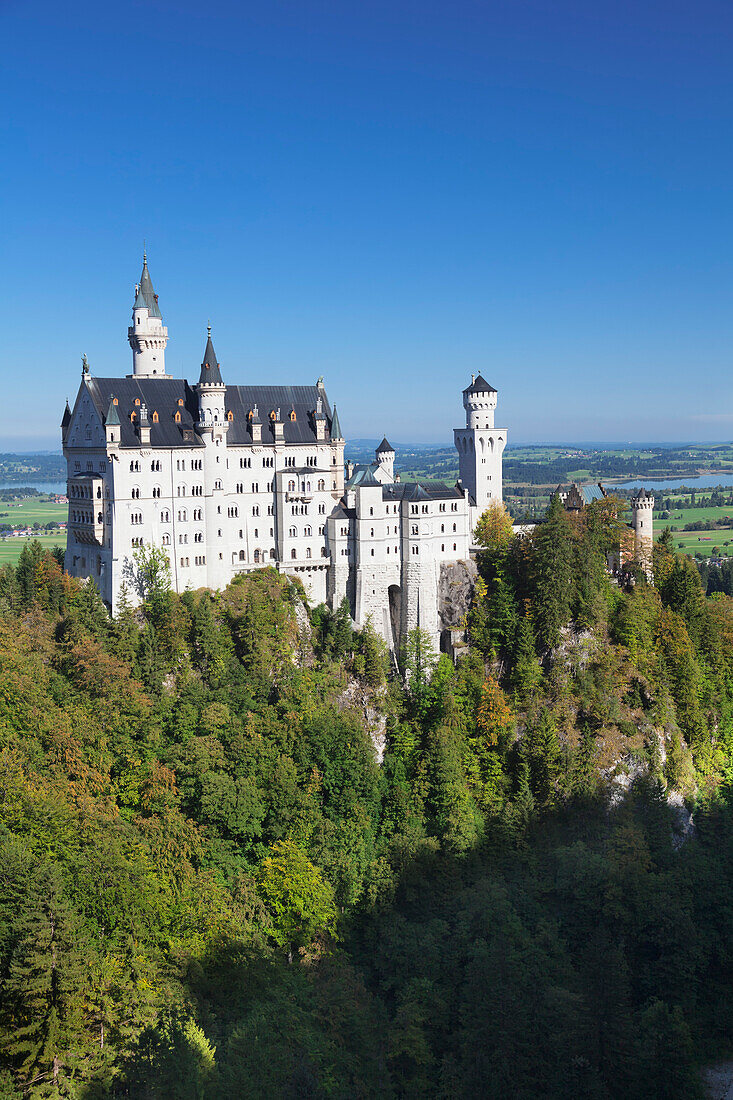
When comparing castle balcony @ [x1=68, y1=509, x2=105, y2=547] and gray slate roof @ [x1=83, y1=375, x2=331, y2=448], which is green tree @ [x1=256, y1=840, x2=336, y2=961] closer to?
castle balcony @ [x1=68, y1=509, x2=105, y2=547]

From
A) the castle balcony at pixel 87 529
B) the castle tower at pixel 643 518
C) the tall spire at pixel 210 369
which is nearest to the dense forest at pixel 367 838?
the castle tower at pixel 643 518

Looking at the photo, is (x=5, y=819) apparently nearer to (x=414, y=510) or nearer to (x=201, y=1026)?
(x=201, y=1026)

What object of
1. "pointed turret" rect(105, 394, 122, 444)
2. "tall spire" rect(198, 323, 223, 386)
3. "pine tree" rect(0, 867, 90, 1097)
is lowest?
"pine tree" rect(0, 867, 90, 1097)

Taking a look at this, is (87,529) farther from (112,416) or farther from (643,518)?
(643,518)

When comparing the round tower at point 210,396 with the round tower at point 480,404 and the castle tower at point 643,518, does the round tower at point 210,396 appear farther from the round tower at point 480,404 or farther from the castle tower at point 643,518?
the castle tower at point 643,518

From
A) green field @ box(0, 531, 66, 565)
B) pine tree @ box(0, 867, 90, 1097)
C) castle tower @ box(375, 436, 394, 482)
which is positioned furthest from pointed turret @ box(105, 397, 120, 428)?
green field @ box(0, 531, 66, 565)

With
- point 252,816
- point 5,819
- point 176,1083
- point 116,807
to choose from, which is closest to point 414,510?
point 252,816
